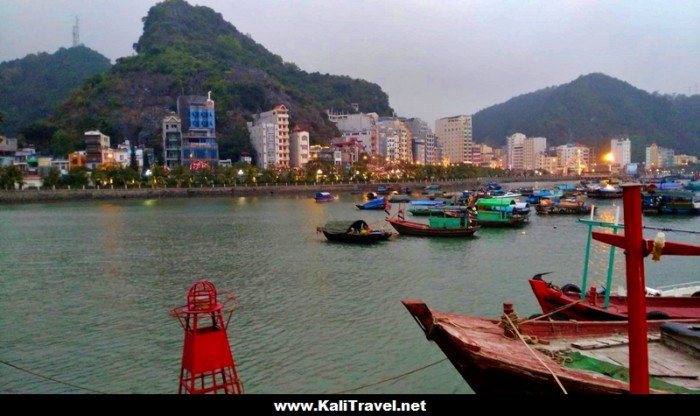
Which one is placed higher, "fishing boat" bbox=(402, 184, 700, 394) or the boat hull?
"fishing boat" bbox=(402, 184, 700, 394)

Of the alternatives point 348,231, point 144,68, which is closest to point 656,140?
point 144,68

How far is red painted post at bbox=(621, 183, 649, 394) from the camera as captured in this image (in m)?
2.75

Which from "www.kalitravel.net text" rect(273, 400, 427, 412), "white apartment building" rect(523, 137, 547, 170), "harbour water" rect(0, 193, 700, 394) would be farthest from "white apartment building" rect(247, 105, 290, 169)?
"white apartment building" rect(523, 137, 547, 170)

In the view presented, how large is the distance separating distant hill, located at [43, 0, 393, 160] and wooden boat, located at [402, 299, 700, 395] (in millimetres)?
64538

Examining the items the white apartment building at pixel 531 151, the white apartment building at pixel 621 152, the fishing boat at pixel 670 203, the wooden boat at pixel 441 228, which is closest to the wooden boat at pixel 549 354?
the wooden boat at pixel 441 228

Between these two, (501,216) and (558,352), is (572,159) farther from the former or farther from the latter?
(558,352)

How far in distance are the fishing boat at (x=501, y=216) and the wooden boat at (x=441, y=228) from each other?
2704 millimetres

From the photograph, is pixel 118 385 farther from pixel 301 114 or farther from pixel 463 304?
pixel 301 114

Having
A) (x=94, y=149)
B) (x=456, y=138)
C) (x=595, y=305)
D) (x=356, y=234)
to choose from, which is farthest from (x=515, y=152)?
(x=595, y=305)

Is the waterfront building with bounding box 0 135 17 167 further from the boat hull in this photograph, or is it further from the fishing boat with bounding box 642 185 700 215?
the fishing boat with bounding box 642 185 700 215

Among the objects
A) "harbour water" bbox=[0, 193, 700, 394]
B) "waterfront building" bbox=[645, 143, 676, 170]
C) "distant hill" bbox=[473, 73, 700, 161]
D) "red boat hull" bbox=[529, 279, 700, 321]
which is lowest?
"harbour water" bbox=[0, 193, 700, 394]

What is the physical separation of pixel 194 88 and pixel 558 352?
78165 mm

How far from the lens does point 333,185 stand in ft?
211

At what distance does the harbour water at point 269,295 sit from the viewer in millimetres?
7766
